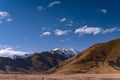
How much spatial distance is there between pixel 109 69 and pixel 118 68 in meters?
7.51

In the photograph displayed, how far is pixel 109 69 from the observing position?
194 m

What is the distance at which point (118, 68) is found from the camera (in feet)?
649
